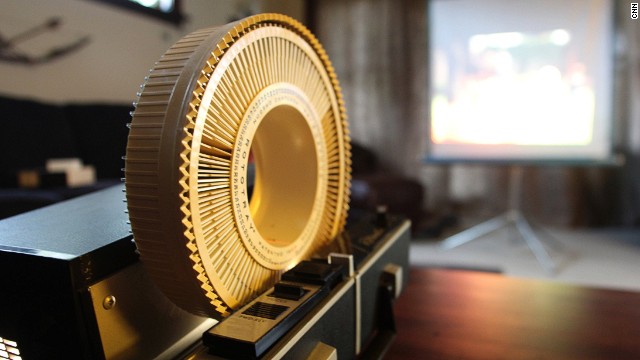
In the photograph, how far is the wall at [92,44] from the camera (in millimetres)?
1879

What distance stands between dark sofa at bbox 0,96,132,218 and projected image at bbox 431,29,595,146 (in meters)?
1.79

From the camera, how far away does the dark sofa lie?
131 cm

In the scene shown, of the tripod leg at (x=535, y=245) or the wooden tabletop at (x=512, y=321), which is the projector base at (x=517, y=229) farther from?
the wooden tabletop at (x=512, y=321)

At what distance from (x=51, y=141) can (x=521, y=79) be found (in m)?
2.31

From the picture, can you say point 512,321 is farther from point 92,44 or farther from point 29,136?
point 92,44

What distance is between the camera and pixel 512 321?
0.59 meters

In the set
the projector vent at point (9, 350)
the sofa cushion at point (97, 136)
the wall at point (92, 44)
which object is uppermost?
the wall at point (92, 44)

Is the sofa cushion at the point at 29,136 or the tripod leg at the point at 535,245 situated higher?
the sofa cushion at the point at 29,136

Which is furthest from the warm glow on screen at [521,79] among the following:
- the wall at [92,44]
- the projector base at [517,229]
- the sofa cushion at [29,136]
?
the sofa cushion at [29,136]

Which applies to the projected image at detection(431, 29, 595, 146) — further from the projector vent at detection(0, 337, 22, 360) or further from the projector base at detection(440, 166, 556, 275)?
the projector vent at detection(0, 337, 22, 360)

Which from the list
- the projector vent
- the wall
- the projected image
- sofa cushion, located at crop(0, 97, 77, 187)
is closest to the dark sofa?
sofa cushion, located at crop(0, 97, 77, 187)

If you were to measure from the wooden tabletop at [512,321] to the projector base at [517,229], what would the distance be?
5.52 ft

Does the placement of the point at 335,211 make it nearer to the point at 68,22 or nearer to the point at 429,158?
the point at 68,22

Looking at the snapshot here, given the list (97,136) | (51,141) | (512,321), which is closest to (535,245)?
(512,321)
